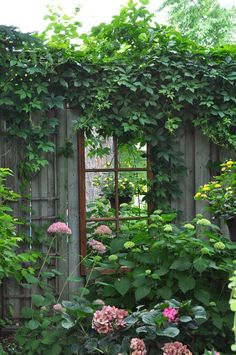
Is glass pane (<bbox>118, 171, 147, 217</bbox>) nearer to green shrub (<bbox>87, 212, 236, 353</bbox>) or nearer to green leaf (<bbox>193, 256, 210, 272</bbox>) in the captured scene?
green shrub (<bbox>87, 212, 236, 353</bbox>)

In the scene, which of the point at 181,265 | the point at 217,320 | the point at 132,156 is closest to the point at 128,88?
the point at 132,156

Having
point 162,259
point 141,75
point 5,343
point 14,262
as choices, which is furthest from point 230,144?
point 5,343

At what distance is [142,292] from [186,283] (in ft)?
0.89

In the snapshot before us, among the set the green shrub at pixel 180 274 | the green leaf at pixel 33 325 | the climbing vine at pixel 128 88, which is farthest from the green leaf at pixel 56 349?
the climbing vine at pixel 128 88

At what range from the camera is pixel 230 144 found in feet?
13.0

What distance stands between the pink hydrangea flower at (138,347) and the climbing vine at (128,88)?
5.69ft

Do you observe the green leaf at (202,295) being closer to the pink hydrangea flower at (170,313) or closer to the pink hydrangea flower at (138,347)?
the pink hydrangea flower at (170,313)

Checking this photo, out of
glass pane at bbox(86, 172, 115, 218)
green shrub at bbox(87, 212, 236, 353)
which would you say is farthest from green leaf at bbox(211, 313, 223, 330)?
glass pane at bbox(86, 172, 115, 218)

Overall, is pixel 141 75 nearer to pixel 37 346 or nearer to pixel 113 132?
pixel 113 132

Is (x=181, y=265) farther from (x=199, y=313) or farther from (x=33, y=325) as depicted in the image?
(x=33, y=325)

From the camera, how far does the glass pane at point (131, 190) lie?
4175 mm

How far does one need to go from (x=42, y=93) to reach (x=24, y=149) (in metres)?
0.46

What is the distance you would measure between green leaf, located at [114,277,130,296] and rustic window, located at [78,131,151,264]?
0.91 m

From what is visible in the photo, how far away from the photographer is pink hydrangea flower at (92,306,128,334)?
95.7 inches
